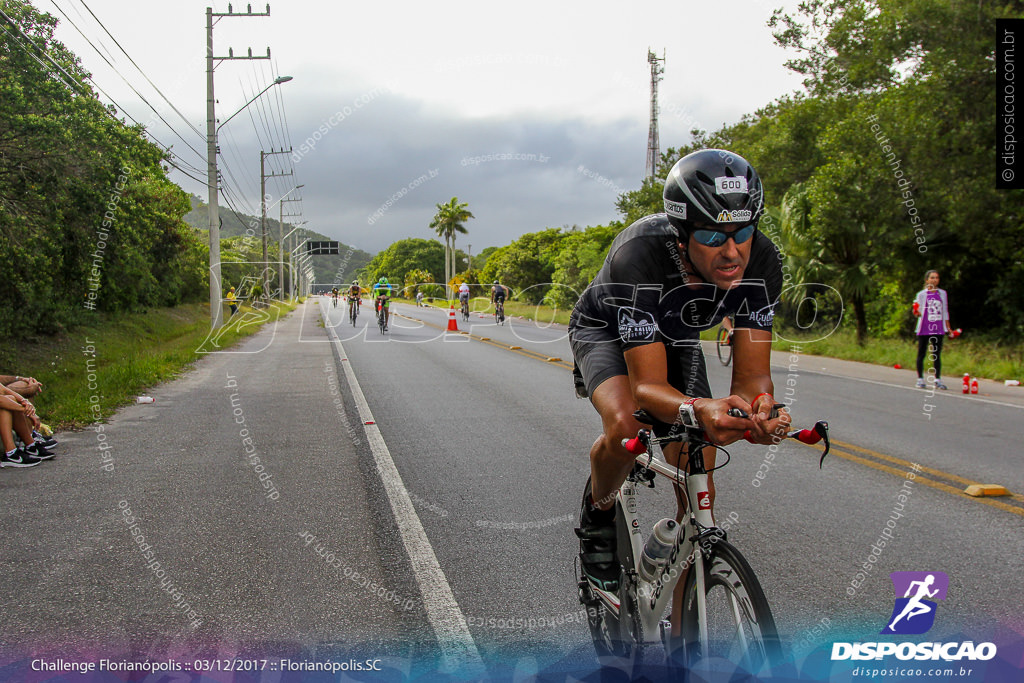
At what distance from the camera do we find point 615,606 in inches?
116

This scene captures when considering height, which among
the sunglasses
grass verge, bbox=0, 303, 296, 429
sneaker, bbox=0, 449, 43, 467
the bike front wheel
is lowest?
grass verge, bbox=0, 303, 296, 429

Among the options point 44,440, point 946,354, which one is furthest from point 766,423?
point 946,354

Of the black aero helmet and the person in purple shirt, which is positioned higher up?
the black aero helmet

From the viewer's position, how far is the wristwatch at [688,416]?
2110 millimetres

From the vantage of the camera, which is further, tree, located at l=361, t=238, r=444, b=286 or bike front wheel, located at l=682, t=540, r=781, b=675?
tree, located at l=361, t=238, r=444, b=286

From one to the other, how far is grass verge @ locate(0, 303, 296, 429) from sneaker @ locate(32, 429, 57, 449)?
1343 millimetres

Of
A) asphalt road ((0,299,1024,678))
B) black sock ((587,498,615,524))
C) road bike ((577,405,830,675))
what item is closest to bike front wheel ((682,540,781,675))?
road bike ((577,405,830,675))

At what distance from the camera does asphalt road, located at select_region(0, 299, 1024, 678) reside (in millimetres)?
3439

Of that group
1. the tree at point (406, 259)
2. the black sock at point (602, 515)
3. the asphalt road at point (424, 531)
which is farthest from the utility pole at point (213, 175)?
the tree at point (406, 259)

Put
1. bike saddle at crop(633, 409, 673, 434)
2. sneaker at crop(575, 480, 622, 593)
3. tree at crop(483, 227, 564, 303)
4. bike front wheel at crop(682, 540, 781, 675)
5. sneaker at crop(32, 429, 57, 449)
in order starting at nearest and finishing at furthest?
bike front wheel at crop(682, 540, 781, 675)
bike saddle at crop(633, 409, 673, 434)
sneaker at crop(575, 480, 622, 593)
sneaker at crop(32, 429, 57, 449)
tree at crop(483, 227, 564, 303)

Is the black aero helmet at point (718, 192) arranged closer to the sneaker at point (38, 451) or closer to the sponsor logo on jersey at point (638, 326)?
the sponsor logo on jersey at point (638, 326)

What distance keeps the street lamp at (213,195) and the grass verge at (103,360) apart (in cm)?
119

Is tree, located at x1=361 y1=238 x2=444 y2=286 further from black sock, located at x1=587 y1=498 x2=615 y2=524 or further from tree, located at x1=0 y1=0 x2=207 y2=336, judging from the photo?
black sock, located at x1=587 y1=498 x2=615 y2=524

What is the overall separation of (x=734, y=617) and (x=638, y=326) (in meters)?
0.98
